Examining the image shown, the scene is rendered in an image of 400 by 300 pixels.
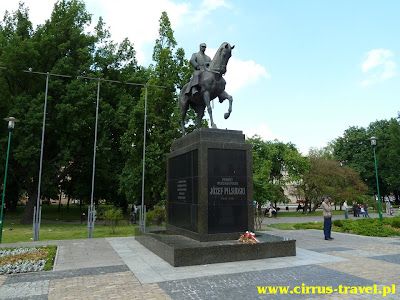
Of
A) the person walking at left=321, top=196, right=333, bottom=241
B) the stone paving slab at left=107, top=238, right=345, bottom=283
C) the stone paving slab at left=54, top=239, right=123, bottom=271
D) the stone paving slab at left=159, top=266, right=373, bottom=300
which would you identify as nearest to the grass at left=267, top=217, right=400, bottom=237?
the person walking at left=321, top=196, right=333, bottom=241

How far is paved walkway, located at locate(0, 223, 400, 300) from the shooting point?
6.78m

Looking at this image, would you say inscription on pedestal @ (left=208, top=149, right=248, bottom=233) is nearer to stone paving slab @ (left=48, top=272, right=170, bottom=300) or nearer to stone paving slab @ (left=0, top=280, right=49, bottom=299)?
stone paving slab @ (left=48, top=272, right=170, bottom=300)

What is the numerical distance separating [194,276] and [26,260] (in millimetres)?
5898

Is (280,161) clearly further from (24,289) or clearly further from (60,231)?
→ (24,289)

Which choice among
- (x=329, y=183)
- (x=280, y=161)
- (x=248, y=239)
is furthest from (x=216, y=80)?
(x=280, y=161)

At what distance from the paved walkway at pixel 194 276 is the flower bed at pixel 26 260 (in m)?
0.41

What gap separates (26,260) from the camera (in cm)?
1041

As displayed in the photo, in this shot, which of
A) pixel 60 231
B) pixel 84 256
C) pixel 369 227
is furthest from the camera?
pixel 60 231

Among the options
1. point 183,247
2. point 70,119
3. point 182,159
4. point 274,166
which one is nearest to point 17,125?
point 70,119

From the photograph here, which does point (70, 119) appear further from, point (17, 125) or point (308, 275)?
point (308, 275)

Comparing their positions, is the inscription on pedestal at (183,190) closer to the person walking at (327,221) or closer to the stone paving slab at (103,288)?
the stone paving slab at (103,288)

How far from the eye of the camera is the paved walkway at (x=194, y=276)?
678 centimetres

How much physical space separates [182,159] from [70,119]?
17153 mm

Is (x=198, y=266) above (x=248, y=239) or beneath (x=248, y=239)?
beneath
